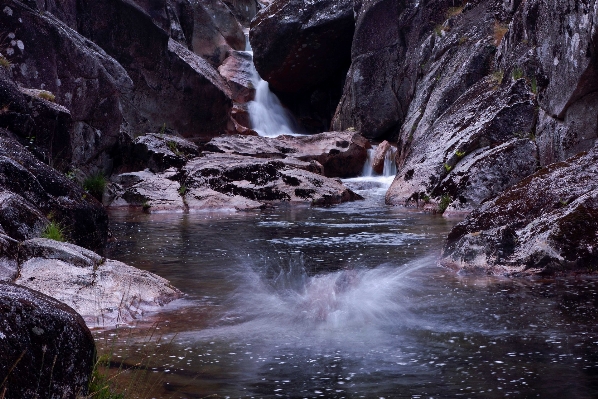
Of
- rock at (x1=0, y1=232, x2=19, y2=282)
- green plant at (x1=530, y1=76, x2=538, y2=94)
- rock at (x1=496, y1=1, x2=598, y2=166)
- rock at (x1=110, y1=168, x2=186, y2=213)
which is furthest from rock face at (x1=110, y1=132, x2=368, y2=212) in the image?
rock at (x1=0, y1=232, x2=19, y2=282)

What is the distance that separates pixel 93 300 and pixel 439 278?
3567 mm

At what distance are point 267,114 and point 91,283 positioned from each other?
1007 inches

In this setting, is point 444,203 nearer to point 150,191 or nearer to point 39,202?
point 150,191

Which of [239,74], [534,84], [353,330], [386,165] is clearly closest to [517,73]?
[534,84]

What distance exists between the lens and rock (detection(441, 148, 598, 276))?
23.9 feet

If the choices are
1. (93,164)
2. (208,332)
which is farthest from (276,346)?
(93,164)

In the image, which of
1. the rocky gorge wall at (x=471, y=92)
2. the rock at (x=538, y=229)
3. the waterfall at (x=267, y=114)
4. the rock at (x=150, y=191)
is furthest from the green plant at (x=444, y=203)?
the waterfall at (x=267, y=114)

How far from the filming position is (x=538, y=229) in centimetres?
767

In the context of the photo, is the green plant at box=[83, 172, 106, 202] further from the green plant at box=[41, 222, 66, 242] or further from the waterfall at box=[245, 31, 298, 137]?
the waterfall at box=[245, 31, 298, 137]

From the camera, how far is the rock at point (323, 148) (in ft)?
70.9

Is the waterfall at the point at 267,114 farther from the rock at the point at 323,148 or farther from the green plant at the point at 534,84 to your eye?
the green plant at the point at 534,84

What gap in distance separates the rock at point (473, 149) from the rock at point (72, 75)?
7.22m

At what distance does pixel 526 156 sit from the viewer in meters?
13.5

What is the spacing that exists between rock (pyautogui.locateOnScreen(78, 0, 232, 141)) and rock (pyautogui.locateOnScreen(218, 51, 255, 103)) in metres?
4.54
